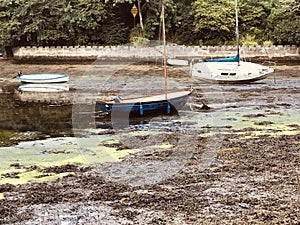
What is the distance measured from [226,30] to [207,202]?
26841 mm

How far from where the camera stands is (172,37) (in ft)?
119

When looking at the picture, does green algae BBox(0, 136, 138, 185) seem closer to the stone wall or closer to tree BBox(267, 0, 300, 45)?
the stone wall

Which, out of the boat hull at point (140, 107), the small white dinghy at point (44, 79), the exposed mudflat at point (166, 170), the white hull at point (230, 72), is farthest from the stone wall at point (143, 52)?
the boat hull at point (140, 107)

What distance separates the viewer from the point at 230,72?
25109 millimetres

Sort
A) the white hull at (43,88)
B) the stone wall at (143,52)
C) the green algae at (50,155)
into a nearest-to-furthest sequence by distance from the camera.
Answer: the green algae at (50,155)
the white hull at (43,88)
the stone wall at (143,52)

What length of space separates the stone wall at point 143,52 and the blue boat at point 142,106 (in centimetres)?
1533

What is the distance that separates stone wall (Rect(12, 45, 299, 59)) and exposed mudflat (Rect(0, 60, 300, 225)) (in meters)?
13.1

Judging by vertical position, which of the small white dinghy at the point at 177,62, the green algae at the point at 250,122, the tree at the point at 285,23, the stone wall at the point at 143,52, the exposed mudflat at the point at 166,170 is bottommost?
the exposed mudflat at the point at 166,170

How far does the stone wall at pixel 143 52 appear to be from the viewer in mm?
32812

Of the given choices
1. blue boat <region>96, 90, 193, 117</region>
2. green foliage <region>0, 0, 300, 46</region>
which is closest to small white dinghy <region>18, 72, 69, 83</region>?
blue boat <region>96, 90, 193, 117</region>

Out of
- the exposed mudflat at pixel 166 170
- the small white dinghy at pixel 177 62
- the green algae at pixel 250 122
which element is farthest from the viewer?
the small white dinghy at pixel 177 62

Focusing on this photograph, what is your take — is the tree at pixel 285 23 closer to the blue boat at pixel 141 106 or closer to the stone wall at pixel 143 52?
the stone wall at pixel 143 52

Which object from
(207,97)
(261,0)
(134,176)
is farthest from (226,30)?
(134,176)

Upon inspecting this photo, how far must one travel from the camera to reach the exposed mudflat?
8680 millimetres
